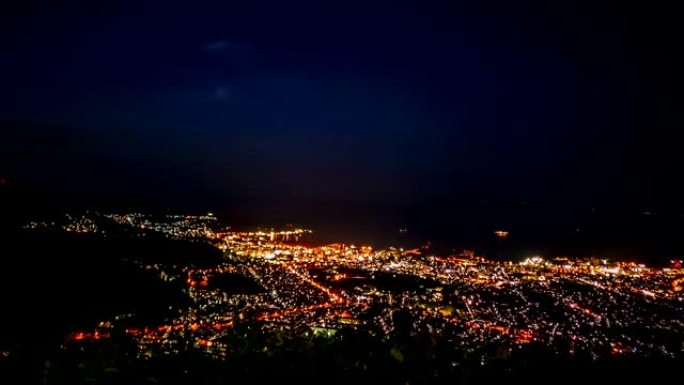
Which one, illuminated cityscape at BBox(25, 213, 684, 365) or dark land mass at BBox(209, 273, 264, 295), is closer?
illuminated cityscape at BBox(25, 213, 684, 365)

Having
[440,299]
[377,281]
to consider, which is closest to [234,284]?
[377,281]

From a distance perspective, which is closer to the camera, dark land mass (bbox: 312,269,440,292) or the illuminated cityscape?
the illuminated cityscape

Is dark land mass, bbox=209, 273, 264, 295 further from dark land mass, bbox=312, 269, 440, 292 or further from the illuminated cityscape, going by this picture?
dark land mass, bbox=312, 269, 440, 292

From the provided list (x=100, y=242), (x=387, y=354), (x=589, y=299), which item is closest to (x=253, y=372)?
(x=387, y=354)

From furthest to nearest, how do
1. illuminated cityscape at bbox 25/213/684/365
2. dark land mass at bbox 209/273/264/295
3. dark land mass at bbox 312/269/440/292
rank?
1. dark land mass at bbox 312/269/440/292
2. dark land mass at bbox 209/273/264/295
3. illuminated cityscape at bbox 25/213/684/365

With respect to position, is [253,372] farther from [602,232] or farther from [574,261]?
[602,232]

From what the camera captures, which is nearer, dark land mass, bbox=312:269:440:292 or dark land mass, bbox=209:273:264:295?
dark land mass, bbox=209:273:264:295

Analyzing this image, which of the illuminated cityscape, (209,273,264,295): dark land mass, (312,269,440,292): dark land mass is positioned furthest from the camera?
(312,269,440,292): dark land mass

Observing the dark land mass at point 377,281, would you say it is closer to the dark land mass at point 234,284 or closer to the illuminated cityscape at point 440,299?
the illuminated cityscape at point 440,299

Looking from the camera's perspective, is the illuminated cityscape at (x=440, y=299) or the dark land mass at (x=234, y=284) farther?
the dark land mass at (x=234, y=284)

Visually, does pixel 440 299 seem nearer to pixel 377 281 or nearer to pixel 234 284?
pixel 377 281

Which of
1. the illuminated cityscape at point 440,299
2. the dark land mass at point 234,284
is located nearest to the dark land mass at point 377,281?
the illuminated cityscape at point 440,299

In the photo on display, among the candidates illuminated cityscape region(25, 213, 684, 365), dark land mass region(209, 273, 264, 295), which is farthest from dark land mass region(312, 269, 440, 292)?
dark land mass region(209, 273, 264, 295)
